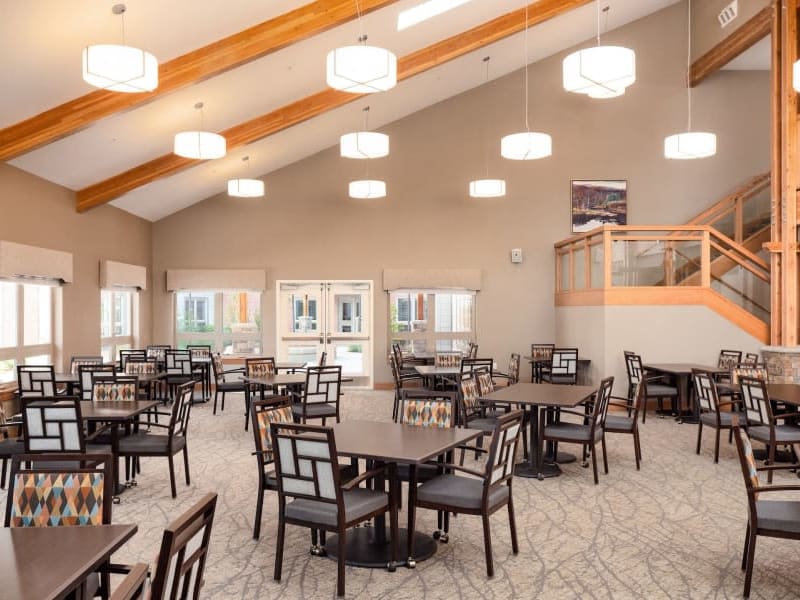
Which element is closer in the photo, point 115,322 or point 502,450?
point 502,450

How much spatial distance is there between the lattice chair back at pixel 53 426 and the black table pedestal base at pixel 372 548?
2.07 meters

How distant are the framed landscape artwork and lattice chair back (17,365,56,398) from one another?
31.1 feet

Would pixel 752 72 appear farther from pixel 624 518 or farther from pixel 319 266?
pixel 624 518

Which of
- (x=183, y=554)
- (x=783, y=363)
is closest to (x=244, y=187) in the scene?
(x=783, y=363)

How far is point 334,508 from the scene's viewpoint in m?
3.91

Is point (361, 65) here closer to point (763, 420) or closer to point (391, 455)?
point (391, 455)

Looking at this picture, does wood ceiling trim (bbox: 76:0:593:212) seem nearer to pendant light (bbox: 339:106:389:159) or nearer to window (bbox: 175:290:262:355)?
pendant light (bbox: 339:106:389:159)

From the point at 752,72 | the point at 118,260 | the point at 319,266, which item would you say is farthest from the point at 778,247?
the point at 118,260

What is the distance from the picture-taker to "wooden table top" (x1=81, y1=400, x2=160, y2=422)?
543cm

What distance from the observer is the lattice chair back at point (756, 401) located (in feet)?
19.8

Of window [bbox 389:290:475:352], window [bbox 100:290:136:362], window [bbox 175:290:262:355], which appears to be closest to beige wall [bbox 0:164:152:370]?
window [bbox 100:290:136:362]

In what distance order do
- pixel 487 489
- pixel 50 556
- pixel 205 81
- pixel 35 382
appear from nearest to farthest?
pixel 50 556, pixel 487 489, pixel 35 382, pixel 205 81

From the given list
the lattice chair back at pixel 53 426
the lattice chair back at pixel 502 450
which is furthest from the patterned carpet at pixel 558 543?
the lattice chair back at pixel 53 426

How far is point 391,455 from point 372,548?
821 mm
